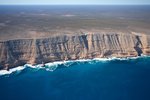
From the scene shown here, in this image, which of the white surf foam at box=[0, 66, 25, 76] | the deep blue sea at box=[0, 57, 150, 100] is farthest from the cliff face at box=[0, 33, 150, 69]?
the deep blue sea at box=[0, 57, 150, 100]

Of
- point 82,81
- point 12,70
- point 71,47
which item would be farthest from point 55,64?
point 82,81

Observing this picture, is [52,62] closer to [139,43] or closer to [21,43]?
[21,43]

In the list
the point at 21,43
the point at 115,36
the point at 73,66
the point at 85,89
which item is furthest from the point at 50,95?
the point at 115,36

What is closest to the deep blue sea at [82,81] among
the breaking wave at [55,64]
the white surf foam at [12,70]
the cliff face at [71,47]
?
the breaking wave at [55,64]

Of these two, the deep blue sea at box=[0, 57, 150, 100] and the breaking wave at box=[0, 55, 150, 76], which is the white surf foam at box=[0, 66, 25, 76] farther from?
the deep blue sea at box=[0, 57, 150, 100]

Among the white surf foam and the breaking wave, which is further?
the breaking wave
